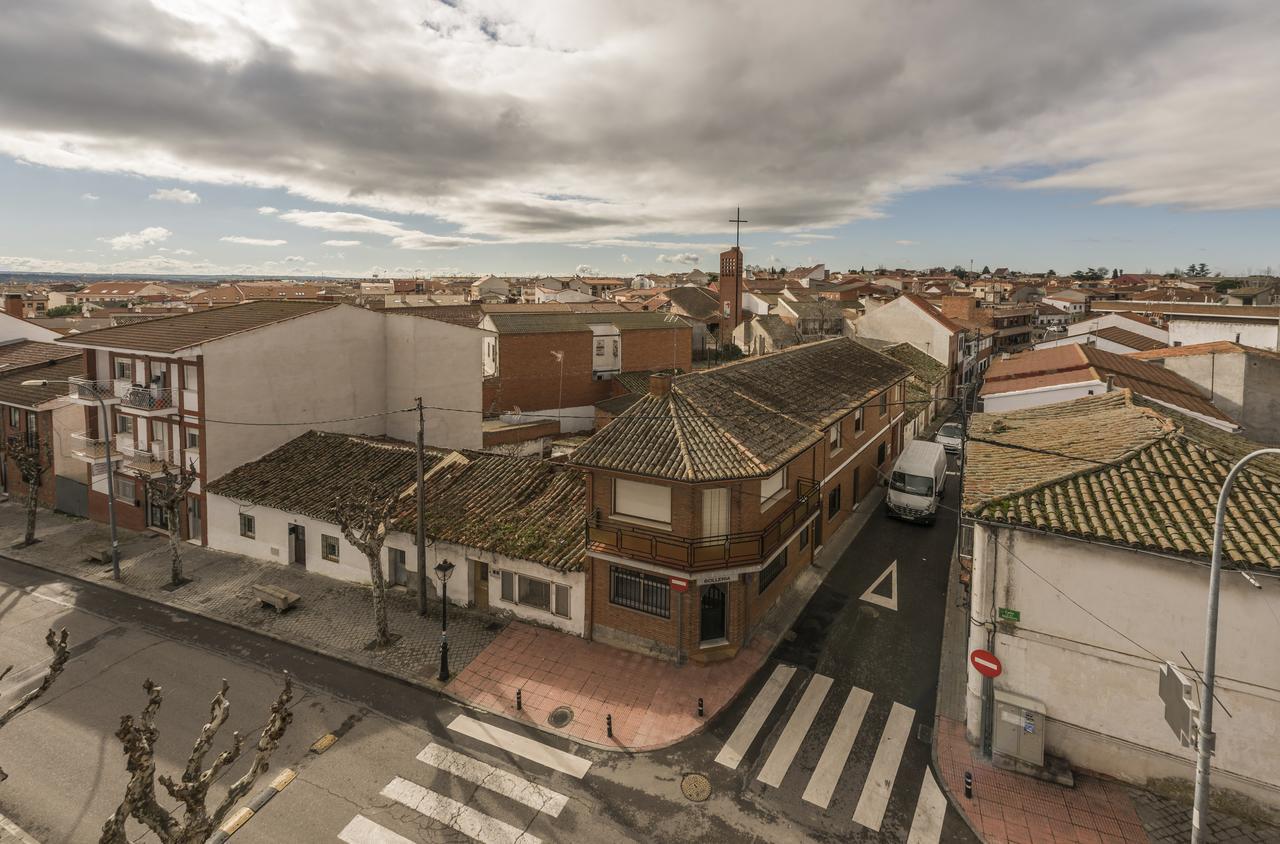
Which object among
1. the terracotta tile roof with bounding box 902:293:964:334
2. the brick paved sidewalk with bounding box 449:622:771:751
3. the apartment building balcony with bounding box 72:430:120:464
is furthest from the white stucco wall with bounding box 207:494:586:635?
the terracotta tile roof with bounding box 902:293:964:334

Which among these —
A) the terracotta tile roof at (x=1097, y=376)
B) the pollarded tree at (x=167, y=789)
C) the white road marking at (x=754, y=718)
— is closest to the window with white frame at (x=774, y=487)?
the white road marking at (x=754, y=718)

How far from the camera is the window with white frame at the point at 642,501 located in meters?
16.7

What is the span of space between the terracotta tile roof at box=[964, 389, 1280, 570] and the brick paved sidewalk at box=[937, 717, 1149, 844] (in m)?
5.19

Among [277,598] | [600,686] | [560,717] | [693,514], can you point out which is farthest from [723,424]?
[277,598]

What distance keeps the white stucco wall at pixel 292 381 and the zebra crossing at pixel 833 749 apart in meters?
22.0

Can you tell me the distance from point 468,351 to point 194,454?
12579mm

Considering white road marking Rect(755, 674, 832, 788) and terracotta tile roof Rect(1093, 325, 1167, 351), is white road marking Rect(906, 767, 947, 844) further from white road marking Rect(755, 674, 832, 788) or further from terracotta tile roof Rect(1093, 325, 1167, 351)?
terracotta tile roof Rect(1093, 325, 1167, 351)

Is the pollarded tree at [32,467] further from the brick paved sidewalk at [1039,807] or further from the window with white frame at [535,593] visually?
the brick paved sidewalk at [1039,807]

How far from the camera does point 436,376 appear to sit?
3145 cm

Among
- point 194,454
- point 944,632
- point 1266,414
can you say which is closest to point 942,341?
point 1266,414

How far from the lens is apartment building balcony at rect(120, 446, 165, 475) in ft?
85.3

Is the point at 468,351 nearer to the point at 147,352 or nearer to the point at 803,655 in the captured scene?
the point at 147,352

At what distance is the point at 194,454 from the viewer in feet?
82.1

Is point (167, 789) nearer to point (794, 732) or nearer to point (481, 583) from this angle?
point (481, 583)
